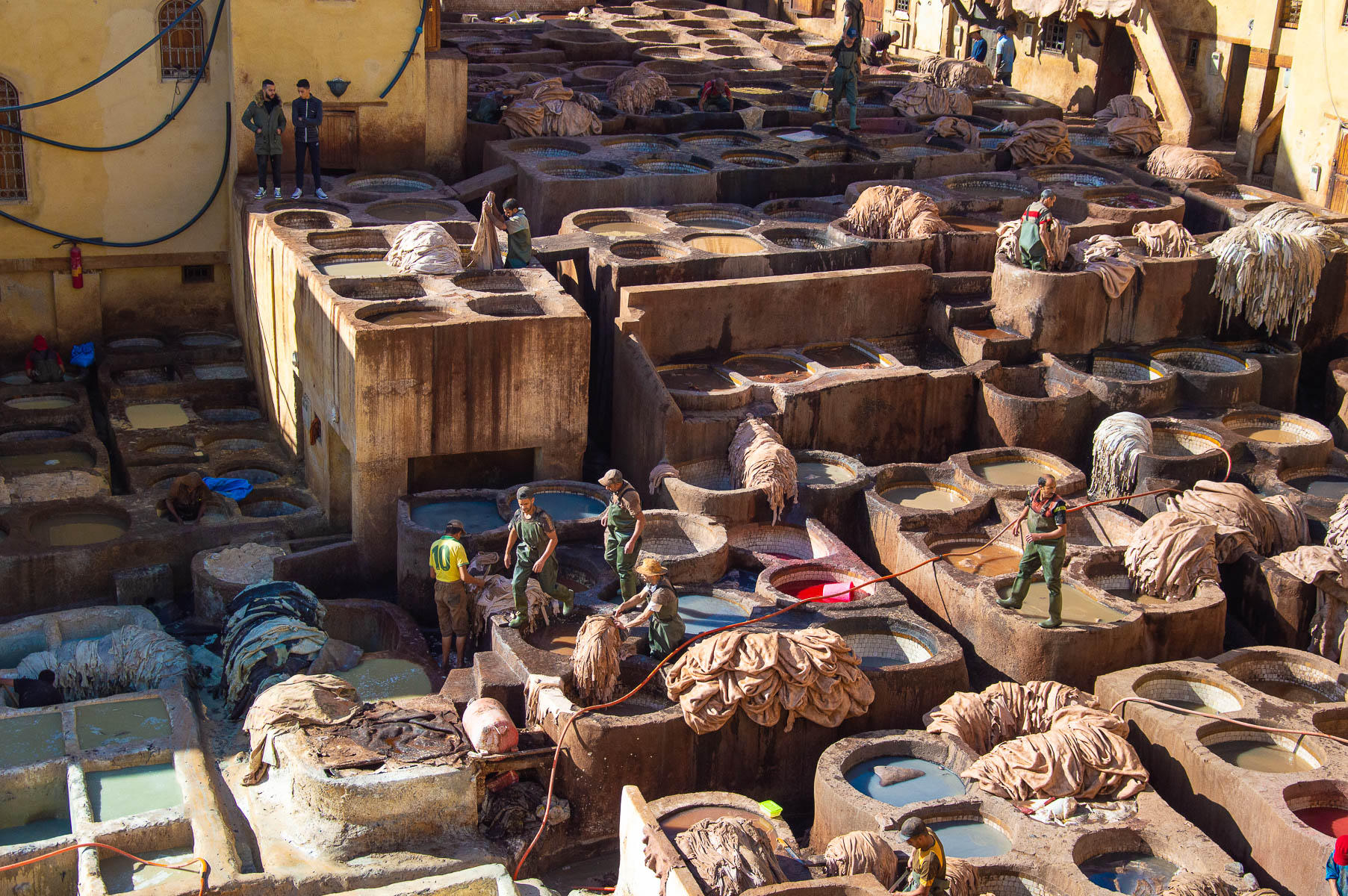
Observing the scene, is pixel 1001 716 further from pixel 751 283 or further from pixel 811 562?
pixel 751 283

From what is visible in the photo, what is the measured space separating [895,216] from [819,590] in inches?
284

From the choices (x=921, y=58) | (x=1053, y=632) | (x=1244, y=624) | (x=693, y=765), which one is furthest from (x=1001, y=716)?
(x=921, y=58)

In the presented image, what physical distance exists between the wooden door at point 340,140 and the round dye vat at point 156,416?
434 centimetres

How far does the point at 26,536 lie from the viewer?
51.5 feet

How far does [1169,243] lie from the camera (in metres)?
19.8

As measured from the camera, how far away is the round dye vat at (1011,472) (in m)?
16.4

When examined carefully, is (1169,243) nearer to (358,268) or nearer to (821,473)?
(821,473)

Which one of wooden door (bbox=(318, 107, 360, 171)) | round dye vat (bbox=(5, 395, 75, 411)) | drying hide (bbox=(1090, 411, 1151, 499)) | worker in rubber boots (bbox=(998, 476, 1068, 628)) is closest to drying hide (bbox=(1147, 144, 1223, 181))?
drying hide (bbox=(1090, 411, 1151, 499))

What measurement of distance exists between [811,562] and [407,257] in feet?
20.0

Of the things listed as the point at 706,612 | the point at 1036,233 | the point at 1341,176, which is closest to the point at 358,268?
the point at 706,612

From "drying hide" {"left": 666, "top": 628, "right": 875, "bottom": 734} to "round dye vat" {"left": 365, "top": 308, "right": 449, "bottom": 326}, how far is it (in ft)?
16.5

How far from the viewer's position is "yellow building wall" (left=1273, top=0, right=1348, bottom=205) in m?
24.1

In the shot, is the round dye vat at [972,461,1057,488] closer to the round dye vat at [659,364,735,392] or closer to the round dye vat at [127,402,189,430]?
the round dye vat at [659,364,735,392]

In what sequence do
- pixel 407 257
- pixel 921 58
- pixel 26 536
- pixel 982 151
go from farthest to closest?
1. pixel 921 58
2. pixel 982 151
3. pixel 407 257
4. pixel 26 536
